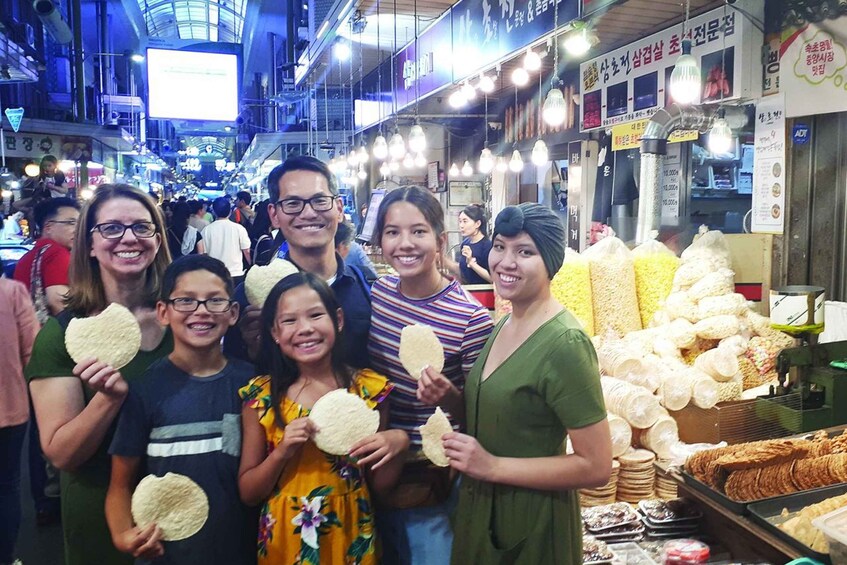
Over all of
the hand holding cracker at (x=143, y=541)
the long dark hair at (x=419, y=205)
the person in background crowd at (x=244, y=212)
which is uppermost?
the person in background crowd at (x=244, y=212)

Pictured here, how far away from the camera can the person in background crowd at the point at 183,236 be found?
9094 millimetres

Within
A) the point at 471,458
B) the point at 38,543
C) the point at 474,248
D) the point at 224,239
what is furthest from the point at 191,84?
the point at 471,458

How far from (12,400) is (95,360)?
199cm

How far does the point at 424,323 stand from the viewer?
2.07 meters

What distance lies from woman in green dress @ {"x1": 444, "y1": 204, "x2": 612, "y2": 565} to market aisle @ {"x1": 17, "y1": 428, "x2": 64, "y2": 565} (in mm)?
2887

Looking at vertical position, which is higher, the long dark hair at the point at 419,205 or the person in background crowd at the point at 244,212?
the person in background crowd at the point at 244,212

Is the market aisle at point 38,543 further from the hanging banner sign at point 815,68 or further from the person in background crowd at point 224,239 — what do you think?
the hanging banner sign at point 815,68

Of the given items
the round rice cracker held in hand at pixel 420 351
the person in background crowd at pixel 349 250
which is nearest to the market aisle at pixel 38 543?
the person in background crowd at pixel 349 250

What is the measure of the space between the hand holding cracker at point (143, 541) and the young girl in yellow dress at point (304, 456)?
0.25m

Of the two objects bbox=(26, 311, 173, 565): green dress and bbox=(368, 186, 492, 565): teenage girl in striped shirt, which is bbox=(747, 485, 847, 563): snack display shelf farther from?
bbox=(26, 311, 173, 565): green dress

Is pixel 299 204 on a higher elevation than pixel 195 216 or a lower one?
lower

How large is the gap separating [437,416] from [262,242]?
251 inches

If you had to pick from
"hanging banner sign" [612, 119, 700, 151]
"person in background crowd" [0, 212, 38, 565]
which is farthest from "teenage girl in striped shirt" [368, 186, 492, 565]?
"hanging banner sign" [612, 119, 700, 151]

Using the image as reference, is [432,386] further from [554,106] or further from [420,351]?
[554,106]
